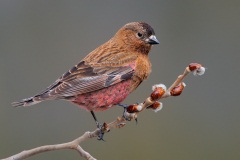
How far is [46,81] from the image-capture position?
1282cm

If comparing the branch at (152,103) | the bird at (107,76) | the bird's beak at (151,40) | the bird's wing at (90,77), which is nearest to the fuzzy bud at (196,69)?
the branch at (152,103)

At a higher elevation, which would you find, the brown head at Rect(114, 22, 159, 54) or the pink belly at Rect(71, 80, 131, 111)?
the brown head at Rect(114, 22, 159, 54)

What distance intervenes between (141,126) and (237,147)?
1891 mm

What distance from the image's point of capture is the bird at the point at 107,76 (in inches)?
241

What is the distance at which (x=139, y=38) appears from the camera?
725 centimetres

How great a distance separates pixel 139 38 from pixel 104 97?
4.22 ft

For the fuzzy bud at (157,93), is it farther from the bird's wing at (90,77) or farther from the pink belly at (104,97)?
the bird's wing at (90,77)

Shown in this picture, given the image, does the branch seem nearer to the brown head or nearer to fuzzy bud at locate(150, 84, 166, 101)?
fuzzy bud at locate(150, 84, 166, 101)

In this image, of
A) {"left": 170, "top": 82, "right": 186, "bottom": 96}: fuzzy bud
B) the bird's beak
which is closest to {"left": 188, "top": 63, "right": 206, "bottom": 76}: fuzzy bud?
{"left": 170, "top": 82, "right": 186, "bottom": 96}: fuzzy bud

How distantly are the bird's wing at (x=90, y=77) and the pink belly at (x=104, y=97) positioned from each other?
0.14 ft

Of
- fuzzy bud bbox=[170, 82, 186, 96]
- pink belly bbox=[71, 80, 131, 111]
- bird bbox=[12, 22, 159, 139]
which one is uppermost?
bird bbox=[12, 22, 159, 139]

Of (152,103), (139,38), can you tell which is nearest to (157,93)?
(152,103)

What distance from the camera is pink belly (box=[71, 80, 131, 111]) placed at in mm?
6088

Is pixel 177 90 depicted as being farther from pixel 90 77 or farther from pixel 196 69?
pixel 90 77
